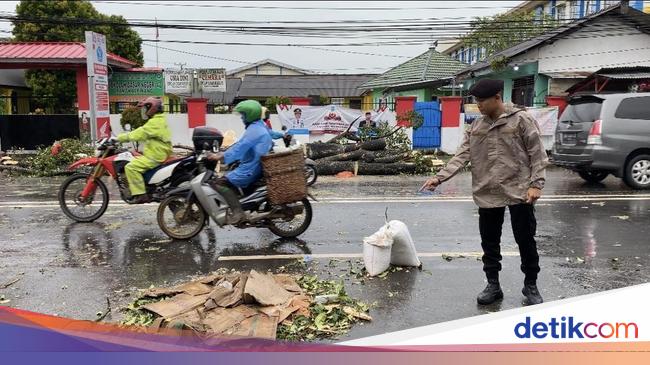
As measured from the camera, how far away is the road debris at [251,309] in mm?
3910

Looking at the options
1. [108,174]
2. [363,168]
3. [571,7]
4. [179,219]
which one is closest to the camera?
[179,219]

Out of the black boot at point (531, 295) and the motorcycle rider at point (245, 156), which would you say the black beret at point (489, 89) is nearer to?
→ the black boot at point (531, 295)

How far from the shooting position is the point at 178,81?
25688mm

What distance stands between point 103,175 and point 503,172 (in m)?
5.55

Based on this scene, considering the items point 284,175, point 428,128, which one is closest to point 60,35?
point 428,128

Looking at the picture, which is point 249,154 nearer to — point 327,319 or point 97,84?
point 327,319

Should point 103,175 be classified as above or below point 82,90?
below

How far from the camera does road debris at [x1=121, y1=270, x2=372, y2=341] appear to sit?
3.91 m

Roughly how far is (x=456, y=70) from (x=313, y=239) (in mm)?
27362

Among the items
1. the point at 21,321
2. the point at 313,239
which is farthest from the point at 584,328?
the point at 313,239

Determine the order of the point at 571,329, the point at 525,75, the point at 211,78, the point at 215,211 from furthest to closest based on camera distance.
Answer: the point at 211,78, the point at 525,75, the point at 215,211, the point at 571,329

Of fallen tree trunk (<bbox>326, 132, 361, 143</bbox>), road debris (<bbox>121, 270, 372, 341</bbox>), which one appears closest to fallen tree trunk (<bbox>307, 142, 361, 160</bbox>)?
fallen tree trunk (<bbox>326, 132, 361, 143</bbox>)

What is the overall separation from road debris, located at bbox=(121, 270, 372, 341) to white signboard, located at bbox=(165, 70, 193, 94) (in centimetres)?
2196

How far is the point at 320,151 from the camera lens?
47.1ft
